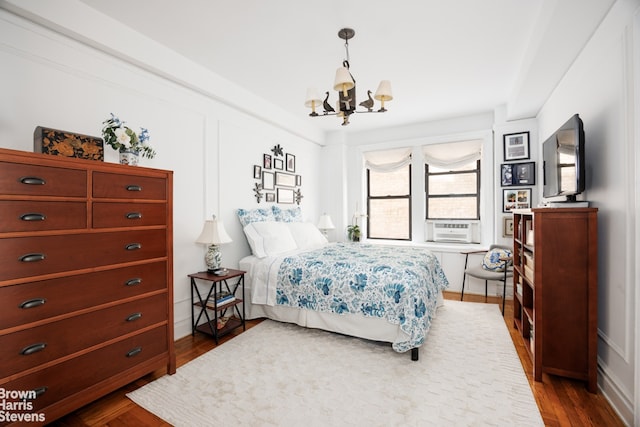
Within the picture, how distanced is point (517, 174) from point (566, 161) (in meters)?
2.07

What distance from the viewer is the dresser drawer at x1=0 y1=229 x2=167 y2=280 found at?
1541 millimetres

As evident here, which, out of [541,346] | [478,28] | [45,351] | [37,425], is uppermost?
[478,28]

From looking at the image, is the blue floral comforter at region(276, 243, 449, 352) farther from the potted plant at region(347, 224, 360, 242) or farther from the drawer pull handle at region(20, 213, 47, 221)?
the drawer pull handle at region(20, 213, 47, 221)

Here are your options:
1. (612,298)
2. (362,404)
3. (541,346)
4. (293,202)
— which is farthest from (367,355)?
(293,202)

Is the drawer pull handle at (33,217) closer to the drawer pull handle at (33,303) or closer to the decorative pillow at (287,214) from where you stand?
the drawer pull handle at (33,303)

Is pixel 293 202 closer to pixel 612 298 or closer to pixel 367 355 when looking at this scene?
pixel 367 355

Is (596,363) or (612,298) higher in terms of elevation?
(612,298)

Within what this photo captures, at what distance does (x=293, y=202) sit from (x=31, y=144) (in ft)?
10.7

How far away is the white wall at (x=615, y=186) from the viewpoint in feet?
5.87

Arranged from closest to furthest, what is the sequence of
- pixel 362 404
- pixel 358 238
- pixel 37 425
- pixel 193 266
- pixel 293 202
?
pixel 37 425
pixel 362 404
pixel 193 266
pixel 293 202
pixel 358 238

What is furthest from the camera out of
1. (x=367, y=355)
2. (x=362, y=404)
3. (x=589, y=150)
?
(x=367, y=355)

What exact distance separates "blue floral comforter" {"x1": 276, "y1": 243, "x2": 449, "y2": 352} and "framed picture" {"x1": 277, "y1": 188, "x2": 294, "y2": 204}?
1.34 m

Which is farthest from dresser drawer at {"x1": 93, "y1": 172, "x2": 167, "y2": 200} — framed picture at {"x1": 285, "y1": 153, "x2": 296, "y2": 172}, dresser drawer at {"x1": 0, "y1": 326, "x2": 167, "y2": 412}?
framed picture at {"x1": 285, "y1": 153, "x2": 296, "y2": 172}

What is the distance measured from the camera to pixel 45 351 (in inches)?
64.4
